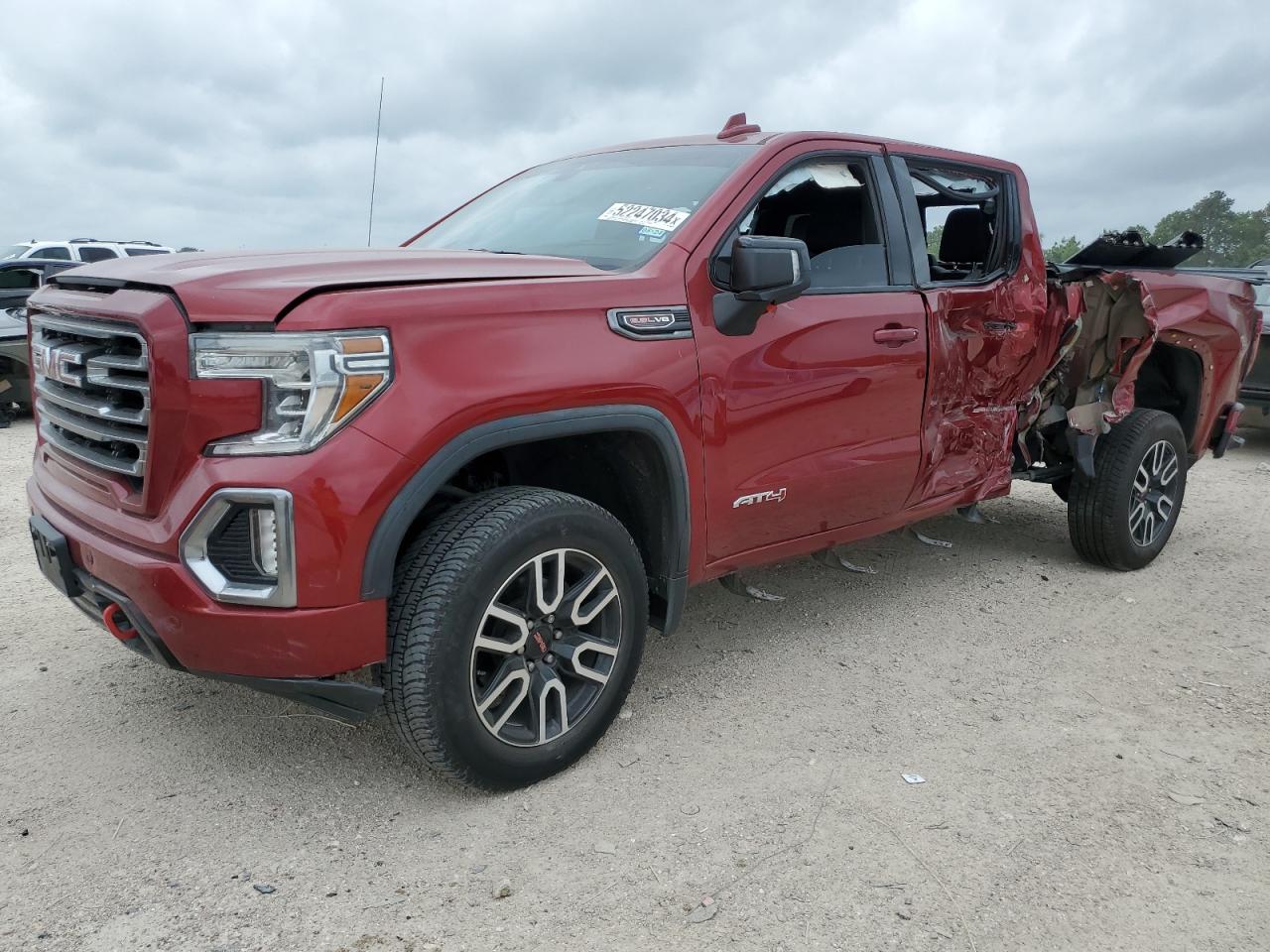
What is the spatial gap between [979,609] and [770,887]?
2.47 metres

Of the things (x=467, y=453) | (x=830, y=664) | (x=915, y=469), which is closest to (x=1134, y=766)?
(x=830, y=664)

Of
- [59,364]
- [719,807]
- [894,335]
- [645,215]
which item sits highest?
[645,215]

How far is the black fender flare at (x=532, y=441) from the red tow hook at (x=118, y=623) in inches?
26.9

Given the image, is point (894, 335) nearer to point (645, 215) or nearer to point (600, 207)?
point (645, 215)

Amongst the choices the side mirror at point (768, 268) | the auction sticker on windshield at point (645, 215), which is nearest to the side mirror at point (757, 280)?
the side mirror at point (768, 268)

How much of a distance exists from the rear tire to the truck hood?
3.19 metres

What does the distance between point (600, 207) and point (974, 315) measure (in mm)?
1690

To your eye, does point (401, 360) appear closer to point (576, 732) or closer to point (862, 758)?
point (576, 732)

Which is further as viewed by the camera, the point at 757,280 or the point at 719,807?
the point at 757,280

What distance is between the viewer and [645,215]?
3373mm

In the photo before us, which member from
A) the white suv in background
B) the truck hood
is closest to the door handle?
the truck hood

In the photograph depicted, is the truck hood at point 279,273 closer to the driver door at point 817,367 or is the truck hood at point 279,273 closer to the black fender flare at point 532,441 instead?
the black fender flare at point 532,441

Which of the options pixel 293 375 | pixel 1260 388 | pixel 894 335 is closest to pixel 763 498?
pixel 894 335

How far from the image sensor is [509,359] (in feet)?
8.60
